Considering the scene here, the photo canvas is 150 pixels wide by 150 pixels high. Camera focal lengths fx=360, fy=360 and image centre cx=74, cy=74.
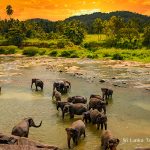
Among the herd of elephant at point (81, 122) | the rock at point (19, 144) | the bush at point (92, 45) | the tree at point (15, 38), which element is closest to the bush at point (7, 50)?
the tree at point (15, 38)

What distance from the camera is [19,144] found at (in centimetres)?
1370

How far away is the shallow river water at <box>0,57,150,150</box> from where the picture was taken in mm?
18844

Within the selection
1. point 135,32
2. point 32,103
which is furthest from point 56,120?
point 135,32

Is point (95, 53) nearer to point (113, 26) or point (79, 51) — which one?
point (79, 51)

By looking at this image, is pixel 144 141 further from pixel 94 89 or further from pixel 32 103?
pixel 94 89

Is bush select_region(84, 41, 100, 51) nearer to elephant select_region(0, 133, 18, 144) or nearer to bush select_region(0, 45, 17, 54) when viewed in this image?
bush select_region(0, 45, 17, 54)

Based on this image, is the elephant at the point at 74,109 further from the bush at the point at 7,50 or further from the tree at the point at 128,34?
the tree at the point at 128,34

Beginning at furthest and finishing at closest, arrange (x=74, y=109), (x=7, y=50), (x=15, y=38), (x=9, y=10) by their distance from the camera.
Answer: (x=9, y=10) < (x=15, y=38) < (x=7, y=50) < (x=74, y=109)

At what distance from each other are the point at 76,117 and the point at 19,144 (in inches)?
369

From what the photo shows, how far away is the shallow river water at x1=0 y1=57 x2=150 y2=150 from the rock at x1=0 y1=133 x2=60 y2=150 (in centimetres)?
345

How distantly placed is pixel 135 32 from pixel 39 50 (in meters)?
25.6

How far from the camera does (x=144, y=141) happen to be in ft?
60.6

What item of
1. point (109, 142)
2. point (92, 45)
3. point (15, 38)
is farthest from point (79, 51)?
point (109, 142)

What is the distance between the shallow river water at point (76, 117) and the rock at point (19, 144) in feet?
11.3
